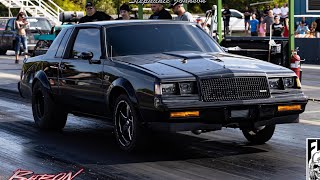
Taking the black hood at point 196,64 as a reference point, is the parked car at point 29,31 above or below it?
below

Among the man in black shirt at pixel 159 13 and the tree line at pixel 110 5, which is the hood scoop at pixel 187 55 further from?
the tree line at pixel 110 5

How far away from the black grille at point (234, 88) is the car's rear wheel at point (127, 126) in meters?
0.84

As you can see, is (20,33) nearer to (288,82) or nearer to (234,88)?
(288,82)

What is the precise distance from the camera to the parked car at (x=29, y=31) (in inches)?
1336

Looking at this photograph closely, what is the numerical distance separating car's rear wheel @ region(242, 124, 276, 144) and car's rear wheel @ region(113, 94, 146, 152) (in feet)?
5.18

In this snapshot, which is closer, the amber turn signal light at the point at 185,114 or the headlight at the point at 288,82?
the amber turn signal light at the point at 185,114

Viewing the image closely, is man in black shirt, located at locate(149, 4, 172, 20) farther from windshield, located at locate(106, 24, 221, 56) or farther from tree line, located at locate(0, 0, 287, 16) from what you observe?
tree line, located at locate(0, 0, 287, 16)

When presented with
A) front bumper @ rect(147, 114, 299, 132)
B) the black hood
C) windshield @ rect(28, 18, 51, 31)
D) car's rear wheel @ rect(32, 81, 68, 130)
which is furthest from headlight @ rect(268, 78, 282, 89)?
windshield @ rect(28, 18, 51, 31)

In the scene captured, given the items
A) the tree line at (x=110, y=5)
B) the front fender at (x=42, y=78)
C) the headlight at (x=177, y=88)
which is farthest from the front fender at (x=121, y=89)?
the tree line at (x=110, y=5)

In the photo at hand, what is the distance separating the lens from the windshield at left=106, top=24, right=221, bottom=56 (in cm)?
1027

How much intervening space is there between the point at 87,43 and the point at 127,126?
5.99 ft

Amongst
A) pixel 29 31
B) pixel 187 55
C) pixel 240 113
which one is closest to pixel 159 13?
pixel 187 55

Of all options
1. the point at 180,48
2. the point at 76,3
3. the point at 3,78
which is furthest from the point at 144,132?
the point at 76,3

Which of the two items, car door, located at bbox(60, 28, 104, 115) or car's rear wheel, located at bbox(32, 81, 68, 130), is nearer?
car door, located at bbox(60, 28, 104, 115)
